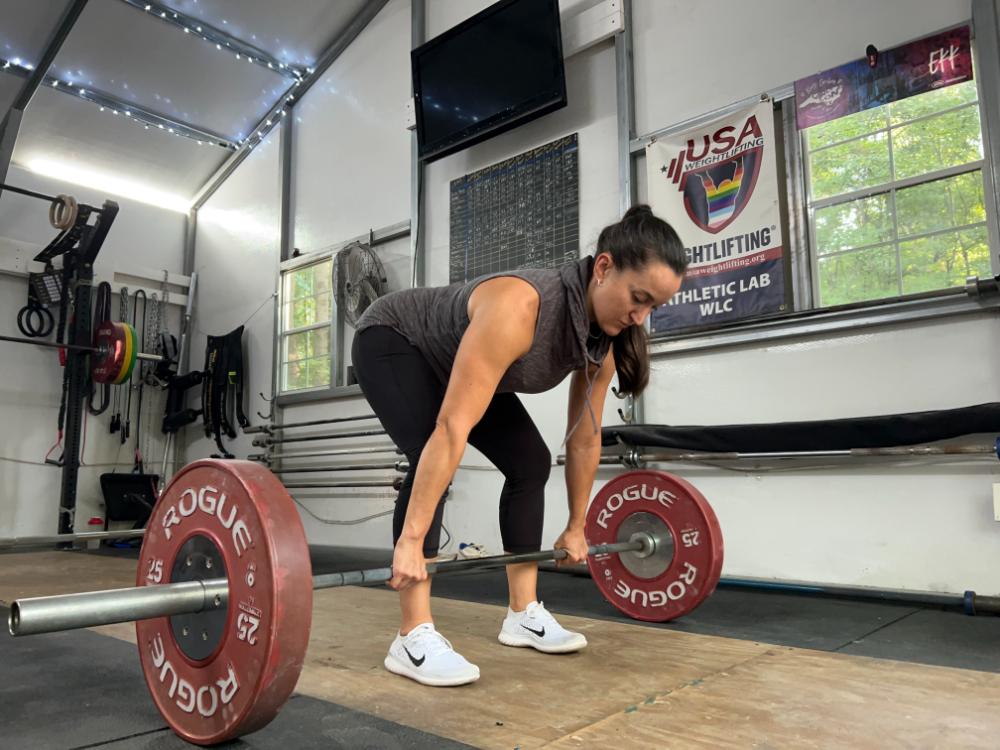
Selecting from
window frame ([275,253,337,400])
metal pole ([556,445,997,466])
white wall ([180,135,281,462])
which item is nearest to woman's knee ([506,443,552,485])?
metal pole ([556,445,997,466])

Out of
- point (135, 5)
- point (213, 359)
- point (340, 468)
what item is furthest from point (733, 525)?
point (135, 5)

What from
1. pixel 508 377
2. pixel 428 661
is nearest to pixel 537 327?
pixel 508 377

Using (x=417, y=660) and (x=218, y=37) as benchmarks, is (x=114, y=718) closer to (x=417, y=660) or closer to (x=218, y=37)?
(x=417, y=660)

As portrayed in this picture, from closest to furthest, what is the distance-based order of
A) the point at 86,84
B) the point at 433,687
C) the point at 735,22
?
the point at 433,687 < the point at 735,22 < the point at 86,84

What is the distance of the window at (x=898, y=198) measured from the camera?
2324 millimetres

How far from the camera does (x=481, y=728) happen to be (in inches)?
40.8

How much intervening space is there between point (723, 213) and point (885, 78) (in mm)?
691

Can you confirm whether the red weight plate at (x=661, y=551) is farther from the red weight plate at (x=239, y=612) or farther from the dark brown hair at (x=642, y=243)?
the red weight plate at (x=239, y=612)

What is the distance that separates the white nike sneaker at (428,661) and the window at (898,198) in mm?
1909

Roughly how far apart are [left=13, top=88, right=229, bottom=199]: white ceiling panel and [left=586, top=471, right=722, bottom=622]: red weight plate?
4553 mm

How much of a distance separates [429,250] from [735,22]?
1.88 metres

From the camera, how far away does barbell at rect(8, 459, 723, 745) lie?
2.84 ft

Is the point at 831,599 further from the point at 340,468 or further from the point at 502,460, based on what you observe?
the point at 340,468

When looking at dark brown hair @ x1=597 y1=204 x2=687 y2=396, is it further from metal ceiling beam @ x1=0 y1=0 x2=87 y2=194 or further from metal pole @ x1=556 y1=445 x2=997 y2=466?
metal ceiling beam @ x1=0 y1=0 x2=87 y2=194
